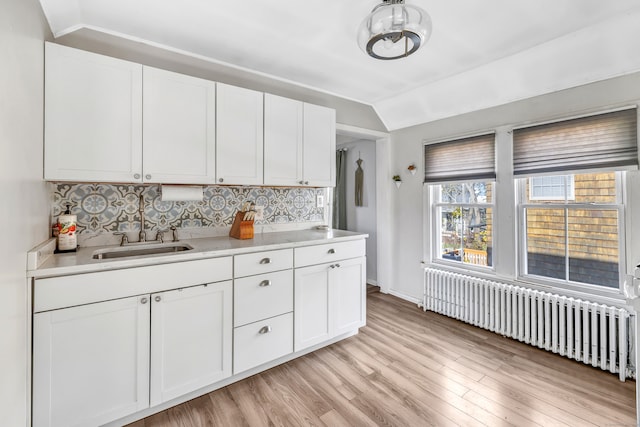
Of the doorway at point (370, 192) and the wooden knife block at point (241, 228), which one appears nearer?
the wooden knife block at point (241, 228)

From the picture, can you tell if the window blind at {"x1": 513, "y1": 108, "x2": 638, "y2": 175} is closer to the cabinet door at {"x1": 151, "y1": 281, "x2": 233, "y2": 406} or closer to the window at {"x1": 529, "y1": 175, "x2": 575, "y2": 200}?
the window at {"x1": 529, "y1": 175, "x2": 575, "y2": 200}

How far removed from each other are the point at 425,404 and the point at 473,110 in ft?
8.92

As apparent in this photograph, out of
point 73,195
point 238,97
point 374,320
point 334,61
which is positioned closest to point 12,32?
point 73,195

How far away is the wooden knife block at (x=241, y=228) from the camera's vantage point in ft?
7.67

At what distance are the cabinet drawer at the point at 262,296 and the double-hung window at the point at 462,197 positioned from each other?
6.66 ft

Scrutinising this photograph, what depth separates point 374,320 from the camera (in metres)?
3.09

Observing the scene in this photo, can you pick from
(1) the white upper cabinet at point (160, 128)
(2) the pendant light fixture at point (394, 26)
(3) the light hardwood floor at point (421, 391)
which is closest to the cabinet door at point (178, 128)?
(1) the white upper cabinet at point (160, 128)

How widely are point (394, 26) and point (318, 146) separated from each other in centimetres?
138

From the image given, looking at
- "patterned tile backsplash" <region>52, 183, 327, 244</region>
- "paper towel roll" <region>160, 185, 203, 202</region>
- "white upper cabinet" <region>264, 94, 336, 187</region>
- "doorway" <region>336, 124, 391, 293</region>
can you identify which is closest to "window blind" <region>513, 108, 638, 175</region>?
"doorway" <region>336, 124, 391, 293</region>

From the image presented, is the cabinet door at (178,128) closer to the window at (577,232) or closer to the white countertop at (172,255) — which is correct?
the white countertop at (172,255)

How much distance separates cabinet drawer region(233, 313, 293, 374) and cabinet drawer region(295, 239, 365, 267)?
0.44 metres

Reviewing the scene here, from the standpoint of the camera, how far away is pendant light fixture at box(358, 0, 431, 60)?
4.58 ft

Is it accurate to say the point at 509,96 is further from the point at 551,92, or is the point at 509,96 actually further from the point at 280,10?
the point at 280,10

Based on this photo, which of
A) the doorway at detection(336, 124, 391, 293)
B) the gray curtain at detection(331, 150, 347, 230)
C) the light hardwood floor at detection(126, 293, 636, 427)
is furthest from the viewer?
Result: the gray curtain at detection(331, 150, 347, 230)
